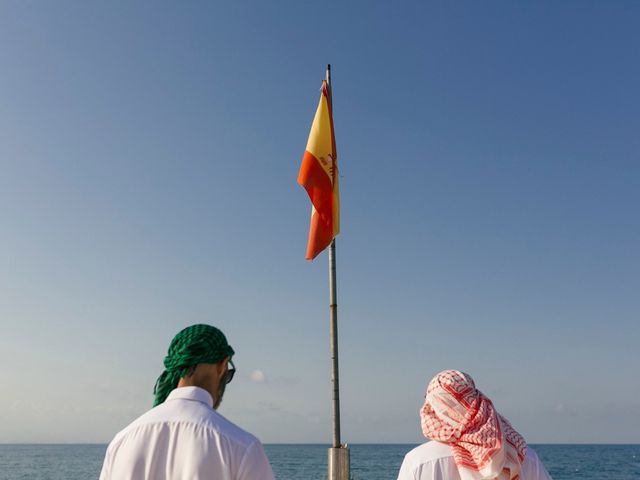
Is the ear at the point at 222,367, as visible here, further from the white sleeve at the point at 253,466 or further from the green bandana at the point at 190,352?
the white sleeve at the point at 253,466

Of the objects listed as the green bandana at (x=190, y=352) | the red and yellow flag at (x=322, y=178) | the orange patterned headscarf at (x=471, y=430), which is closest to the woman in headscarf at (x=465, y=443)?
the orange patterned headscarf at (x=471, y=430)

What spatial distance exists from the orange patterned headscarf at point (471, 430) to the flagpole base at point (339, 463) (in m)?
3.60

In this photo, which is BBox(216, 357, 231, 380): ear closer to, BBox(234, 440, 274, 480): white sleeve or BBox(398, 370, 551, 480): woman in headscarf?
BBox(234, 440, 274, 480): white sleeve

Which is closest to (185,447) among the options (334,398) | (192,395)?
(192,395)

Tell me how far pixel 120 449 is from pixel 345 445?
4435 mm

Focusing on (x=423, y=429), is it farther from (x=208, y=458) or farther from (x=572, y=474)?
(x=572, y=474)

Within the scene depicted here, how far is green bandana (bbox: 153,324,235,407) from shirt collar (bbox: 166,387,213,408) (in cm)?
8

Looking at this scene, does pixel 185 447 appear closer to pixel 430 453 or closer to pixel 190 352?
pixel 190 352

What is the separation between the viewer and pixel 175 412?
2.43m

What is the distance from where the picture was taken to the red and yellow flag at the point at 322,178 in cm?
793

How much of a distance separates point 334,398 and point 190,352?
15.0 ft

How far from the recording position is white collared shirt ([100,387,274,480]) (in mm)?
2320

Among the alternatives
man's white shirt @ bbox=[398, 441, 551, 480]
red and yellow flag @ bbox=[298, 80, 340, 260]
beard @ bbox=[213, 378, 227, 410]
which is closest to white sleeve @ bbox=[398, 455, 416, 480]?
man's white shirt @ bbox=[398, 441, 551, 480]

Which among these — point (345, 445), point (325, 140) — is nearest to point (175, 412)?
point (345, 445)
